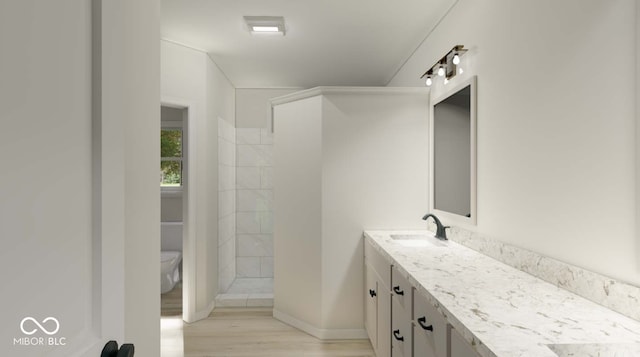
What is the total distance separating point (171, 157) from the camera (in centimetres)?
497

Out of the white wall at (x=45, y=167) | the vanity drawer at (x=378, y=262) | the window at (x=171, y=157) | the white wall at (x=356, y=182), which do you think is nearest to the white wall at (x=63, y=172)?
the white wall at (x=45, y=167)

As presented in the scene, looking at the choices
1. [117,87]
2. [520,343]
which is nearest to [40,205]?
[117,87]

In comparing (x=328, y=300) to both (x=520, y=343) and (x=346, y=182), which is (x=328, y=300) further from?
(x=520, y=343)

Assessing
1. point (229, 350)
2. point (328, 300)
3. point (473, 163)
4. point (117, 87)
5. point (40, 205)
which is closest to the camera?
point (40, 205)

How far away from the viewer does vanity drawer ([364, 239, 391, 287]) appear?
2.20 m

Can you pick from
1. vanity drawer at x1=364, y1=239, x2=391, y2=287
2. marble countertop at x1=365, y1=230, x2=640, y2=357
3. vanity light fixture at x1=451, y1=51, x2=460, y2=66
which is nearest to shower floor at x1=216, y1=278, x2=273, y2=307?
vanity drawer at x1=364, y1=239, x2=391, y2=287

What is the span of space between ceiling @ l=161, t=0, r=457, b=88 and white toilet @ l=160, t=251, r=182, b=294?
221cm

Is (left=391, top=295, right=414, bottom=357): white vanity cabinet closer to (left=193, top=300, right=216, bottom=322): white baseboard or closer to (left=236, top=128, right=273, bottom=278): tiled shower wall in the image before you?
(left=193, top=300, right=216, bottom=322): white baseboard

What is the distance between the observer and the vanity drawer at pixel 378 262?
7.23 feet

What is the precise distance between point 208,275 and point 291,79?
8.13ft

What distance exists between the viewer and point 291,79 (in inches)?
176

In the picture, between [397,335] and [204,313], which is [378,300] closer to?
[397,335]

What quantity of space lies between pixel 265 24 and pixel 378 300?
2273mm

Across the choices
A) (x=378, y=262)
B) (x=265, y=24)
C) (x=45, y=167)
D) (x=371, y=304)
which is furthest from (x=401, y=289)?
(x=265, y=24)
